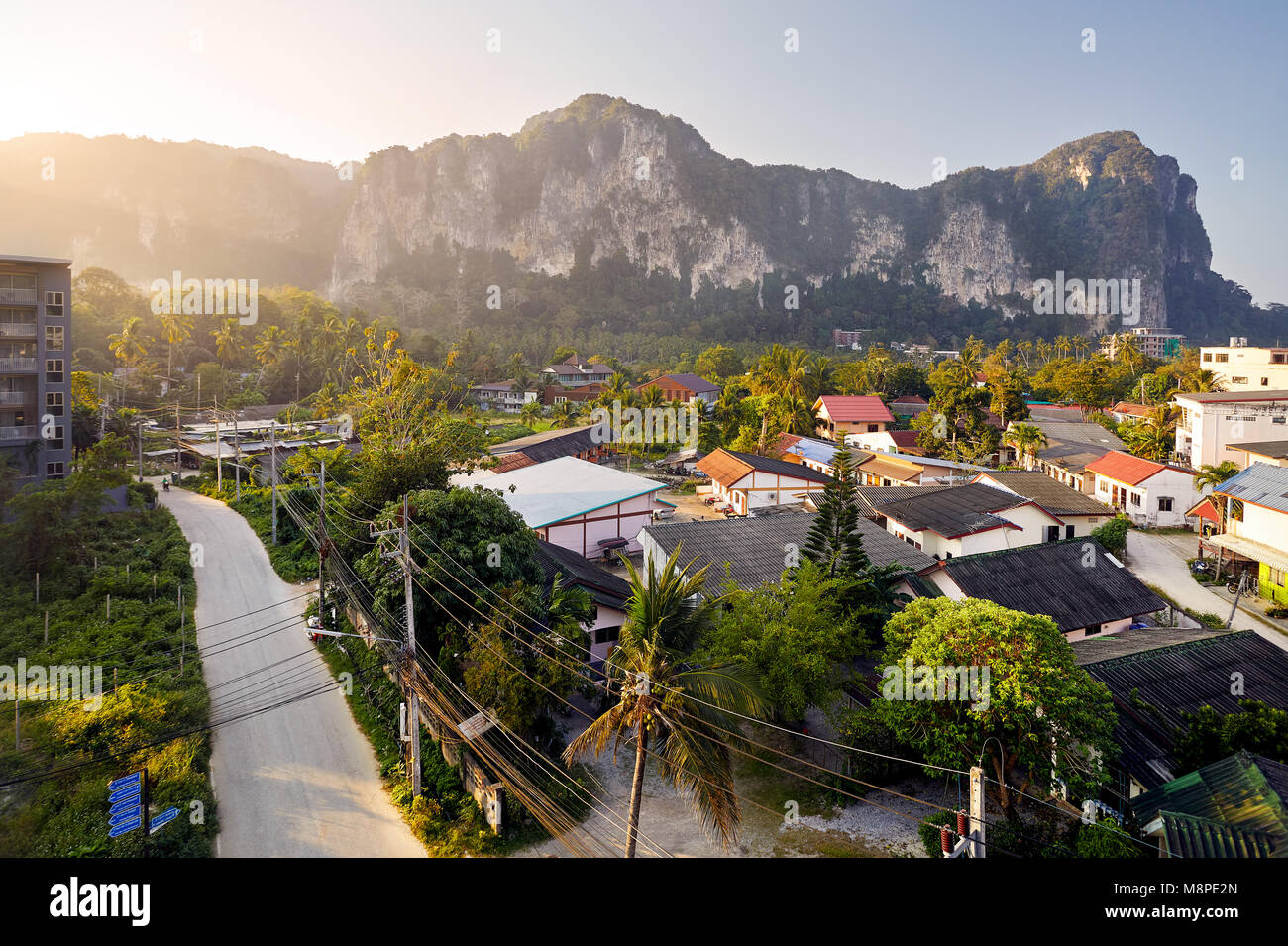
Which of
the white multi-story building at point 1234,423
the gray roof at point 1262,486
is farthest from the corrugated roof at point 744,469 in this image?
the white multi-story building at point 1234,423

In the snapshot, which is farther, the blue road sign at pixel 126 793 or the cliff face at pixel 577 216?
the cliff face at pixel 577 216

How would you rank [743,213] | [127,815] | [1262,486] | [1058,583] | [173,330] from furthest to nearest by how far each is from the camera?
[743,213]
[173,330]
[1262,486]
[1058,583]
[127,815]

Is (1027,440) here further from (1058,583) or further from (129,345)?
(129,345)

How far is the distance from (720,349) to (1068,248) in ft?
391

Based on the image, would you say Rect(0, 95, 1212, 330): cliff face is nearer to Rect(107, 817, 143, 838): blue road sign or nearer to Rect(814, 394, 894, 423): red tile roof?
Rect(814, 394, 894, 423): red tile roof

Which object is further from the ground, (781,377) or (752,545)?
(781,377)

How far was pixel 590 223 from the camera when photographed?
144m

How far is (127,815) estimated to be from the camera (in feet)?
34.1

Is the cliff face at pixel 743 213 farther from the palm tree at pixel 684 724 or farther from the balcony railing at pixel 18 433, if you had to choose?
the palm tree at pixel 684 724

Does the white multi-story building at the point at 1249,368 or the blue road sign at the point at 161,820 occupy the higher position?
the white multi-story building at the point at 1249,368

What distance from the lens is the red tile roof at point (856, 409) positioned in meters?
49.8

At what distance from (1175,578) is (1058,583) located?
9.48 metres

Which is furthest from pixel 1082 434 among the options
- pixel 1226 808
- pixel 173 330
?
pixel 173 330

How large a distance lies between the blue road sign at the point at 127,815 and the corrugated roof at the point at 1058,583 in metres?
16.6
